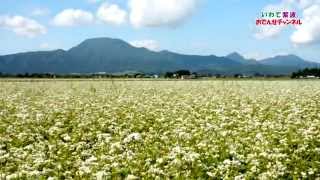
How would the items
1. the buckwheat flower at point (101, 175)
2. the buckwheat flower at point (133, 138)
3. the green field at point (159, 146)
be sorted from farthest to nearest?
the buckwheat flower at point (133, 138) → the green field at point (159, 146) → the buckwheat flower at point (101, 175)

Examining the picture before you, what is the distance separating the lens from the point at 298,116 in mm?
21438

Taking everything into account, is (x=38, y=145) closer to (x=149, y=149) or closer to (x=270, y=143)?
(x=149, y=149)

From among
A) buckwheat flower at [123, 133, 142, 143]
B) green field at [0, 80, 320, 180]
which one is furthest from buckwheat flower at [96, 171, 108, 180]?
buckwheat flower at [123, 133, 142, 143]

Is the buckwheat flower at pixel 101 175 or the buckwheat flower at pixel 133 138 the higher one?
the buckwheat flower at pixel 133 138

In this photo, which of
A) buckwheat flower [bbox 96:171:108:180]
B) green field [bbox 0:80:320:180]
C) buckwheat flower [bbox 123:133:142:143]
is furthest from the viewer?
buckwheat flower [bbox 123:133:142:143]

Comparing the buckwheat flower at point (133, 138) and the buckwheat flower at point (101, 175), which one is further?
the buckwheat flower at point (133, 138)

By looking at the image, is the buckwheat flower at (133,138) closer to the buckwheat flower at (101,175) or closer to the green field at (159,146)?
the green field at (159,146)

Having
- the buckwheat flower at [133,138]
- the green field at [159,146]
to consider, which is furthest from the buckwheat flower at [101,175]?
the buckwheat flower at [133,138]

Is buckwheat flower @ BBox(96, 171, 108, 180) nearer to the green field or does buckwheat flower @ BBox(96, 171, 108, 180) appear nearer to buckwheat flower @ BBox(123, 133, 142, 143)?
the green field

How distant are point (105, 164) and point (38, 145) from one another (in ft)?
11.3

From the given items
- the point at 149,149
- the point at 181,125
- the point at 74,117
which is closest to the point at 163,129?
the point at 181,125

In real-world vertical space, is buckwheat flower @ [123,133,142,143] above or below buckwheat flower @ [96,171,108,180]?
above

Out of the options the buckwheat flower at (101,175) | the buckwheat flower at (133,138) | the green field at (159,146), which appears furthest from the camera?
the buckwheat flower at (133,138)

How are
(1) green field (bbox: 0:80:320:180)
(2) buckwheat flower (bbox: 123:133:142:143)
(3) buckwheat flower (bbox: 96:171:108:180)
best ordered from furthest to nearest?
(2) buckwheat flower (bbox: 123:133:142:143), (1) green field (bbox: 0:80:320:180), (3) buckwheat flower (bbox: 96:171:108:180)
